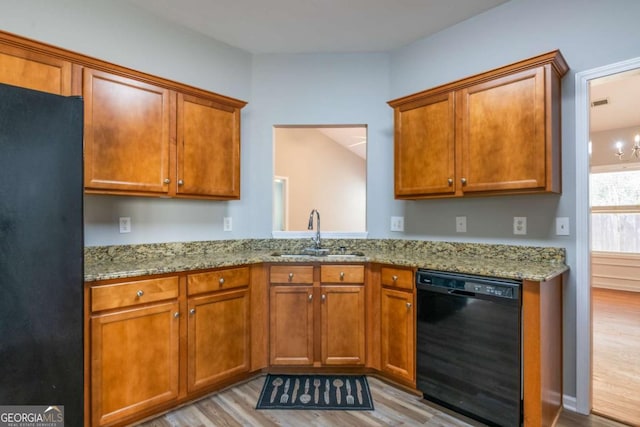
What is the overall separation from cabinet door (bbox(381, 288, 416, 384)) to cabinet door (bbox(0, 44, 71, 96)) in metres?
2.33

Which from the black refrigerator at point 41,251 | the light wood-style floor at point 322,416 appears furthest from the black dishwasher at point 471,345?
the black refrigerator at point 41,251

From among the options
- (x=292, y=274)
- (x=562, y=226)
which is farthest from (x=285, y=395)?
(x=562, y=226)

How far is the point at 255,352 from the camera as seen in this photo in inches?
97.1

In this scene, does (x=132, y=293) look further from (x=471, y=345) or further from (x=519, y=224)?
(x=519, y=224)

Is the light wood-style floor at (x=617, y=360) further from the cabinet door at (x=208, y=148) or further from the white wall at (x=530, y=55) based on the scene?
the cabinet door at (x=208, y=148)

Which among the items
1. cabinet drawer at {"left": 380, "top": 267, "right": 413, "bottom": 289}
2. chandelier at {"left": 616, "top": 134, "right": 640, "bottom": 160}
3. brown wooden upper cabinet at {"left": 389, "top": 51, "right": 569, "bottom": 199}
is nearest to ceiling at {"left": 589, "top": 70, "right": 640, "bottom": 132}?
chandelier at {"left": 616, "top": 134, "right": 640, "bottom": 160}

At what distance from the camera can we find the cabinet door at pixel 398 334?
2256mm

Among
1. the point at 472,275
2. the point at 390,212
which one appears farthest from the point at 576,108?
the point at 390,212

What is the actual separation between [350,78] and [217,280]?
81.7 inches

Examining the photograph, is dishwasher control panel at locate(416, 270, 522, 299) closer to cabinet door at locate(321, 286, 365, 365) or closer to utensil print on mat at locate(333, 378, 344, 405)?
cabinet door at locate(321, 286, 365, 365)

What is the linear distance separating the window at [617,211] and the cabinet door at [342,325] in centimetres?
477

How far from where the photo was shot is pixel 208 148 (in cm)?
249

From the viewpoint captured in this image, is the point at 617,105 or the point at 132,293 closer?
the point at 132,293

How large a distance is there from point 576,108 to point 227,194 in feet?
7.91
